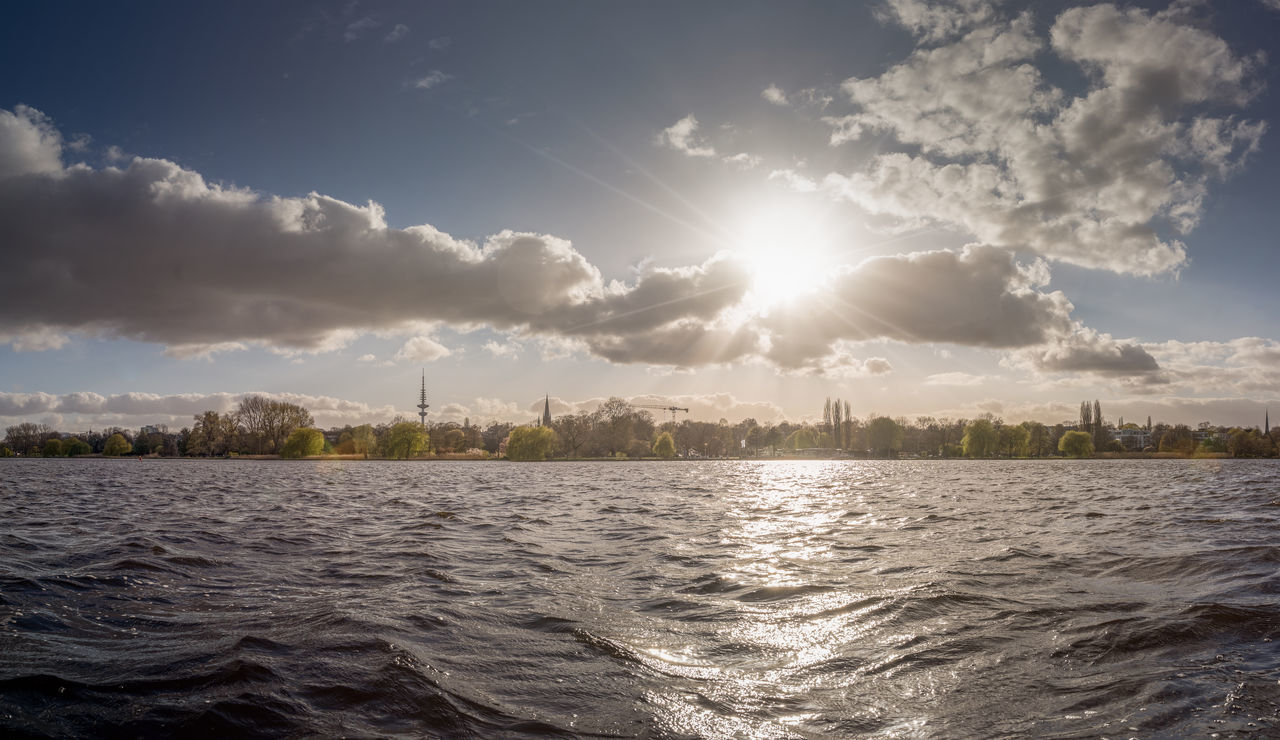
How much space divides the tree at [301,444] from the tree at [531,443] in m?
44.9

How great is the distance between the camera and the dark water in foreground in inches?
249

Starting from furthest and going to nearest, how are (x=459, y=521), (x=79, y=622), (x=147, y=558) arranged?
(x=459, y=521) < (x=147, y=558) < (x=79, y=622)

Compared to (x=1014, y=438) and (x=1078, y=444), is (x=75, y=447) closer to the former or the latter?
(x=1014, y=438)

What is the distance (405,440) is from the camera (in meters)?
155

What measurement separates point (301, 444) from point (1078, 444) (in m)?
207

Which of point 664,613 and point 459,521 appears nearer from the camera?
point 664,613

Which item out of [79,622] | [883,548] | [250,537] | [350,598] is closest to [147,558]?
[250,537]

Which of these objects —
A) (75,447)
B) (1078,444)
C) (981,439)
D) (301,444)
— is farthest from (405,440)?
(1078,444)

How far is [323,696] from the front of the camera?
670 cm

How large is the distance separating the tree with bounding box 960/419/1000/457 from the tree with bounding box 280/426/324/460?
178 m

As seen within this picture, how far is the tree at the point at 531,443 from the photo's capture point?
15962 cm

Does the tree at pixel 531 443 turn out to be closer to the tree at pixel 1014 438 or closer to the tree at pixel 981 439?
the tree at pixel 981 439

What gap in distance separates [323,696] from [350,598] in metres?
5.13

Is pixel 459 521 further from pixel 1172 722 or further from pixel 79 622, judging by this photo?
pixel 1172 722
